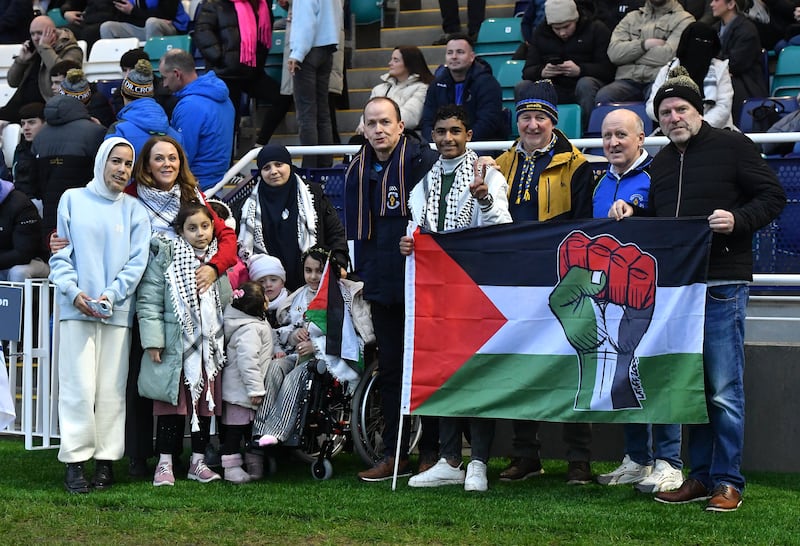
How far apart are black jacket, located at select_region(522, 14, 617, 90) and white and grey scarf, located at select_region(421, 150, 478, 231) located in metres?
4.15

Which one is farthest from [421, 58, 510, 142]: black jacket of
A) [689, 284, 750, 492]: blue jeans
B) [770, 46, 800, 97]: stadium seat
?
[689, 284, 750, 492]: blue jeans

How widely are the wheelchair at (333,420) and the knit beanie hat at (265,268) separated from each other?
876 mm

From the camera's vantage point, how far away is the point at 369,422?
852 centimetres

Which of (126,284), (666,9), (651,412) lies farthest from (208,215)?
(666,9)

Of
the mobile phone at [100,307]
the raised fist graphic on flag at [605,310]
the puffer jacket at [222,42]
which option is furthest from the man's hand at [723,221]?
the puffer jacket at [222,42]

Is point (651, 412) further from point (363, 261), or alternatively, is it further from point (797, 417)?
point (363, 261)

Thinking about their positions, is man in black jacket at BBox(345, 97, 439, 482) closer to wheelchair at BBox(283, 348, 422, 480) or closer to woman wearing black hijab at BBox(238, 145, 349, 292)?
wheelchair at BBox(283, 348, 422, 480)

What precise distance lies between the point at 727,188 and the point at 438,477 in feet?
7.61

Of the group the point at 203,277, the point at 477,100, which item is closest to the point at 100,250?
the point at 203,277

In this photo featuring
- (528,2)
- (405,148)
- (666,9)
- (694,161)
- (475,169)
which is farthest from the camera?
(528,2)

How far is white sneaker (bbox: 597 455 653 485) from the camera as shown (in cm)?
768

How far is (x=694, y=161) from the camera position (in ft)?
22.9

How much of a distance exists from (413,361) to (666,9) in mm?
5278

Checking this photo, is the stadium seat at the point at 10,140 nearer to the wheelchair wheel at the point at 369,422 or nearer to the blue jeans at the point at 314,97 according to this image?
the blue jeans at the point at 314,97
